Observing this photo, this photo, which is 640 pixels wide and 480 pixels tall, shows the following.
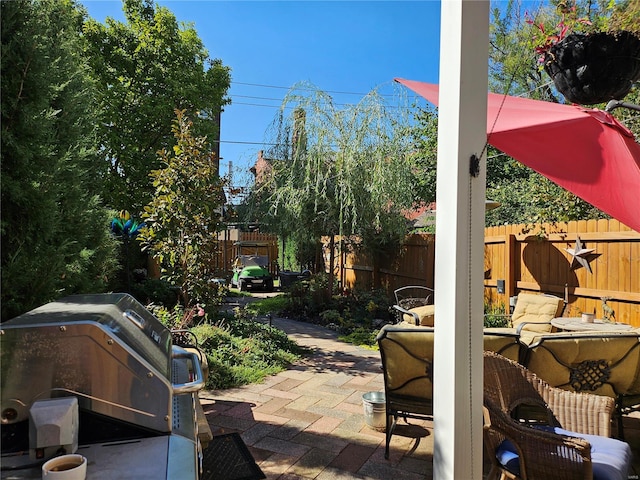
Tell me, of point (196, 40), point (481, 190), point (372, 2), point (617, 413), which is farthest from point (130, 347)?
point (196, 40)

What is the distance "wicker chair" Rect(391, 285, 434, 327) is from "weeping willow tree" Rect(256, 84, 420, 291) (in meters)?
1.34

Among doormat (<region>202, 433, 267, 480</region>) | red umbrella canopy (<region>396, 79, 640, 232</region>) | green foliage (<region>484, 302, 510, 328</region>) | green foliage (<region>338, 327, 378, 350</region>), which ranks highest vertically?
red umbrella canopy (<region>396, 79, 640, 232</region>)

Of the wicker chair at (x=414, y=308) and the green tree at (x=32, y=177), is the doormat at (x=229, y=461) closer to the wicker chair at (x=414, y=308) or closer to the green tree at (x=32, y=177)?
the green tree at (x=32, y=177)

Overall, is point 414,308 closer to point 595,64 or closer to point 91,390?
point 595,64

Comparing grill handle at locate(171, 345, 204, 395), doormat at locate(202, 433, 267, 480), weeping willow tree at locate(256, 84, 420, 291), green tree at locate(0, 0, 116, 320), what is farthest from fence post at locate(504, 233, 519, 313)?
green tree at locate(0, 0, 116, 320)

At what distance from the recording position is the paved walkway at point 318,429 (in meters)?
2.85

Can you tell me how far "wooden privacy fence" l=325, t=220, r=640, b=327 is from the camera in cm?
545

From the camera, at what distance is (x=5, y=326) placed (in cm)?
136

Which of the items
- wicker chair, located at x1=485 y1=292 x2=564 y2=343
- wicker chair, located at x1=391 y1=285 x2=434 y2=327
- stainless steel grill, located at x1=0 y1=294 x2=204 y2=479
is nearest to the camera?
stainless steel grill, located at x1=0 y1=294 x2=204 y2=479

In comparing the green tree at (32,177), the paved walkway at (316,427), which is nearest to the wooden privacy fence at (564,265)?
the paved walkway at (316,427)

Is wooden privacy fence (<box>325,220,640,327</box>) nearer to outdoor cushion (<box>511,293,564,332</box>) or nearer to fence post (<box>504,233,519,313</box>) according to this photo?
fence post (<box>504,233,519,313</box>)

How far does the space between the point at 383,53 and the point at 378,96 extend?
465cm

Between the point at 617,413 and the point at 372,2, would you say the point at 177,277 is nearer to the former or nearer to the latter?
the point at 372,2

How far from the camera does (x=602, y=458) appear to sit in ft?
6.79
